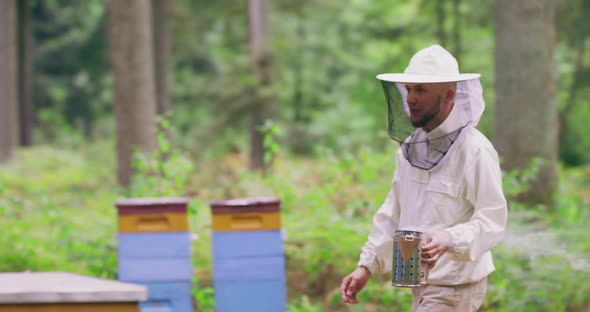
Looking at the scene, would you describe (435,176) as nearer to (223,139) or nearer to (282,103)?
(223,139)

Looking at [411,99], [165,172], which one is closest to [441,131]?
[411,99]

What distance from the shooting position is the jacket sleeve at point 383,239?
161 inches

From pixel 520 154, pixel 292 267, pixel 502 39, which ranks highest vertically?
pixel 502 39

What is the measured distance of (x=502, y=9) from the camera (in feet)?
32.2

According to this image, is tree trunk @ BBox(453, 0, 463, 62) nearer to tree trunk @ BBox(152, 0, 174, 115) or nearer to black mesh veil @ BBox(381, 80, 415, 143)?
tree trunk @ BBox(152, 0, 174, 115)

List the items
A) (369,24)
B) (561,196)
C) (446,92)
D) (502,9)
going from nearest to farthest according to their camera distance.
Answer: (446,92) → (502,9) → (561,196) → (369,24)

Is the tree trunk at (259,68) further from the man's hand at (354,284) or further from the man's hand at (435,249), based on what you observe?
the man's hand at (435,249)

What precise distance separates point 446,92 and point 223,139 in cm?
1784

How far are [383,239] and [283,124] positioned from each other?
833 inches

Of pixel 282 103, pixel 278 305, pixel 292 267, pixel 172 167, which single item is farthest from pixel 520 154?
pixel 282 103

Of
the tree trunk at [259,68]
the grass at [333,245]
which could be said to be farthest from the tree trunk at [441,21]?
the grass at [333,245]

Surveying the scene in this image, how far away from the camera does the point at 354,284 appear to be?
4035 mm

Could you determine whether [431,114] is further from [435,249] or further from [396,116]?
[435,249]

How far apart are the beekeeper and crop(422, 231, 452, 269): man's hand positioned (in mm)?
156
